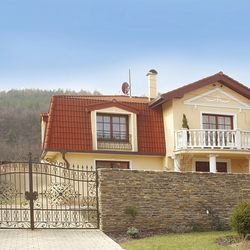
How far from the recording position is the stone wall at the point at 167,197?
1344 centimetres

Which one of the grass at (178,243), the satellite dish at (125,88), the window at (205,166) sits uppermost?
the satellite dish at (125,88)

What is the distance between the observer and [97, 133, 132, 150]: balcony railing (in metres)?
20.8

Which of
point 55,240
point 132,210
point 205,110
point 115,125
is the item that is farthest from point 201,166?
point 55,240

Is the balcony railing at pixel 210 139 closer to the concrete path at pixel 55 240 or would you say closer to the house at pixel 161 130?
the house at pixel 161 130

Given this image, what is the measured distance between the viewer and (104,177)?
1348 cm

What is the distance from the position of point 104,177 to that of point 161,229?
2.48 m

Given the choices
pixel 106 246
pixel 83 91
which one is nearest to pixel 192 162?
pixel 106 246

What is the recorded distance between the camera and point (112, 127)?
21.4 metres

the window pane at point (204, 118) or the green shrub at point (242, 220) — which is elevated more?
the window pane at point (204, 118)

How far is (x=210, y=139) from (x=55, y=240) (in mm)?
11076

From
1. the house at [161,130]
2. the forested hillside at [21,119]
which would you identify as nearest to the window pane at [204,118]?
the house at [161,130]

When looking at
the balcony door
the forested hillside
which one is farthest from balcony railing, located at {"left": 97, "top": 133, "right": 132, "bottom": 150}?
the forested hillside

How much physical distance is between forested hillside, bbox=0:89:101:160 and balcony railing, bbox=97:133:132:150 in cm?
1606

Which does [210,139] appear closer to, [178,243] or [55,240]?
[178,243]
